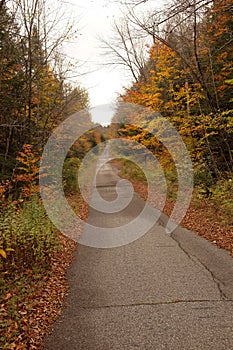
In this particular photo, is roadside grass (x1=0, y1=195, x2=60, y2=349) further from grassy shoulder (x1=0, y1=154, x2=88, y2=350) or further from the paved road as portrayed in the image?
the paved road

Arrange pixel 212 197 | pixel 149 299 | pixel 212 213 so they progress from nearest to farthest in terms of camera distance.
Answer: pixel 149 299
pixel 212 213
pixel 212 197

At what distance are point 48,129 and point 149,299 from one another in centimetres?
936

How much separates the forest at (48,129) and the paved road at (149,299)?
0.45 meters

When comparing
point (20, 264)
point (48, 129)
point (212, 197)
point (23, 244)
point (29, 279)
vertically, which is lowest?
point (212, 197)

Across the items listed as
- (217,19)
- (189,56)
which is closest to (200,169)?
(189,56)

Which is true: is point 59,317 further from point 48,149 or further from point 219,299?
point 48,149

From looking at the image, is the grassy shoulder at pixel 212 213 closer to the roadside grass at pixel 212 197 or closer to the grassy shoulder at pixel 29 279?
the roadside grass at pixel 212 197

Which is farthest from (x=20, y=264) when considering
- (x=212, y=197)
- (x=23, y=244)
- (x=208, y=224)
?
(x=212, y=197)

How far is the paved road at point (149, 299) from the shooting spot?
4137mm

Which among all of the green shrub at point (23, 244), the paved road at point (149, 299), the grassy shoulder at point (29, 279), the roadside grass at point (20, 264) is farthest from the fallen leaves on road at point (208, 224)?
the green shrub at point (23, 244)

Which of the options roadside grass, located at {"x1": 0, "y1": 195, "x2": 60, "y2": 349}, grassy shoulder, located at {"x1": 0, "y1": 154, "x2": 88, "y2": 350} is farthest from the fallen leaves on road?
roadside grass, located at {"x1": 0, "y1": 195, "x2": 60, "y2": 349}

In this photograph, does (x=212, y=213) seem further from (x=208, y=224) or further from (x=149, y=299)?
(x=149, y=299)

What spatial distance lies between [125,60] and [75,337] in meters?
23.2

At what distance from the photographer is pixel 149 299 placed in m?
5.30
